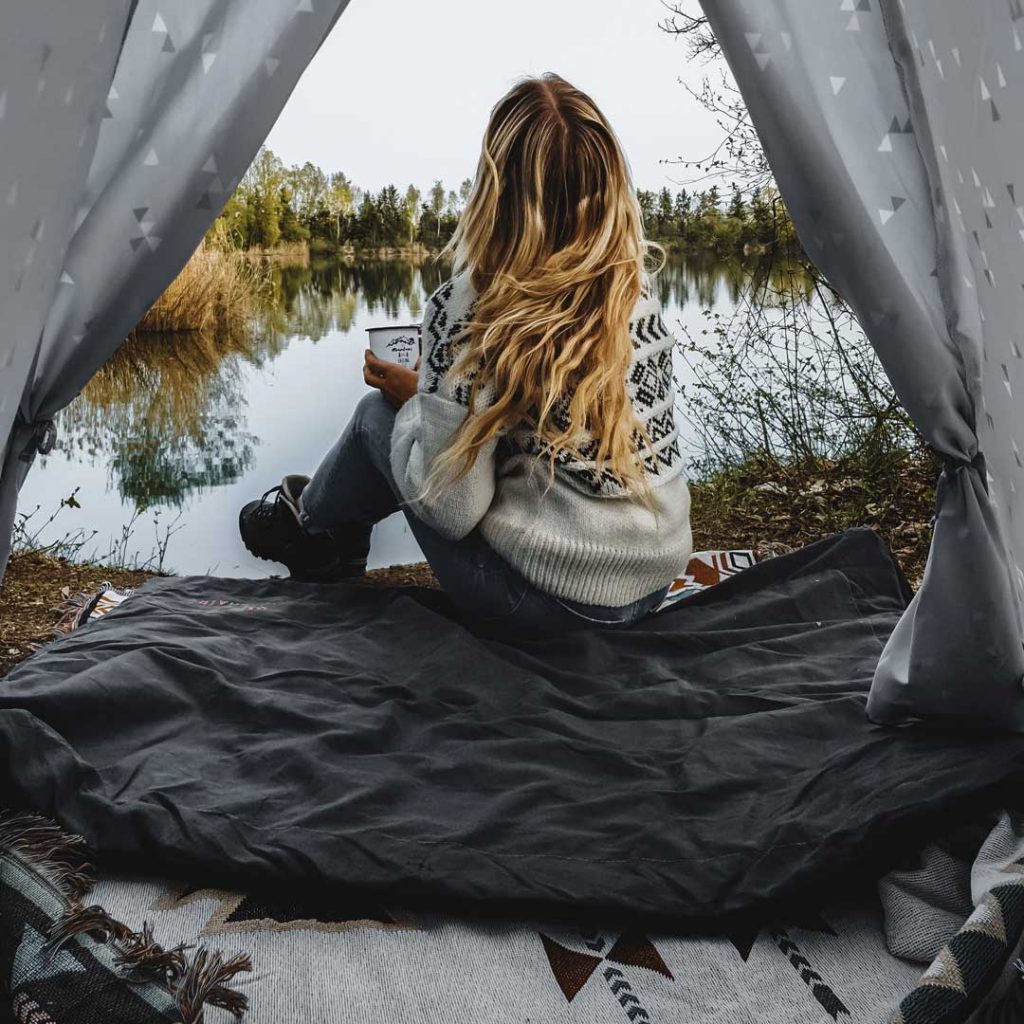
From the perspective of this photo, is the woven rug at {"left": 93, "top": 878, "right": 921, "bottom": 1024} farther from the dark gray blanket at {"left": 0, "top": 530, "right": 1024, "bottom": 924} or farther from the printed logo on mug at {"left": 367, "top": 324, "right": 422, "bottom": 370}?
the printed logo on mug at {"left": 367, "top": 324, "right": 422, "bottom": 370}

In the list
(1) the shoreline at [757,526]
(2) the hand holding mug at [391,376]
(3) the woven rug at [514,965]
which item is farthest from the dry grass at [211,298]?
(3) the woven rug at [514,965]

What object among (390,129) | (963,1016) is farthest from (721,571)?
(390,129)

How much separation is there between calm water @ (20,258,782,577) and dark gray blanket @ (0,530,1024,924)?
147 cm

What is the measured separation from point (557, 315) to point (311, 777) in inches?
33.1

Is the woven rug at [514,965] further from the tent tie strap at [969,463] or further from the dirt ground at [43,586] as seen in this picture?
the dirt ground at [43,586]

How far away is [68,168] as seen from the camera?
1238 millimetres

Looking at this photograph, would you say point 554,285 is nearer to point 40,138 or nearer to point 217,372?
point 40,138

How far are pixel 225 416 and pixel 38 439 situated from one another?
115 inches

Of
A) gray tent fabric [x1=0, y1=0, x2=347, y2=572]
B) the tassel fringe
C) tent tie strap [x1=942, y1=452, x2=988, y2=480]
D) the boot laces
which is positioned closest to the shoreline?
the boot laces

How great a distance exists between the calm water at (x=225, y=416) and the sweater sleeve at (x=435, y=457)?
1472 millimetres

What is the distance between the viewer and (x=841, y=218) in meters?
1.47

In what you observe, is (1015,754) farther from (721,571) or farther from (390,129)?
(390,129)

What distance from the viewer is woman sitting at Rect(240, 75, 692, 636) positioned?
1755mm

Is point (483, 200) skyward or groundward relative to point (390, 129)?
groundward
